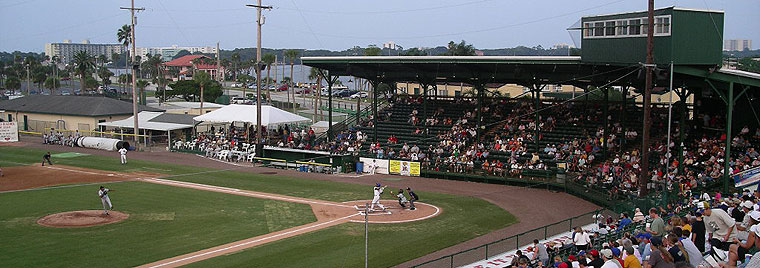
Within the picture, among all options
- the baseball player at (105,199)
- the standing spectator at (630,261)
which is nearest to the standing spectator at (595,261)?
the standing spectator at (630,261)

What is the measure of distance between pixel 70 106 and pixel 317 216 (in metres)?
44.2

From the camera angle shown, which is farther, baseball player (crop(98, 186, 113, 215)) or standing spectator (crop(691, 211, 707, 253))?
baseball player (crop(98, 186, 113, 215))

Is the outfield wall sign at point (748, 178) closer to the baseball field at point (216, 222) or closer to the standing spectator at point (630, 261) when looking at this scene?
the baseball field at point (216, 222)

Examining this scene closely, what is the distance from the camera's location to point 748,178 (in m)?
27.7

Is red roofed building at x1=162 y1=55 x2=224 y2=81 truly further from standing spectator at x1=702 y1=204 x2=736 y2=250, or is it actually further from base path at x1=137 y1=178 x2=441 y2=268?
standing spectator at x1=702 y1=204 x2=736 y2=250

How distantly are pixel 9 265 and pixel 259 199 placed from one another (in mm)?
13719

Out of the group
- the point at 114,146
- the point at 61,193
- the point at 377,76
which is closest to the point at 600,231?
the point at 61,193

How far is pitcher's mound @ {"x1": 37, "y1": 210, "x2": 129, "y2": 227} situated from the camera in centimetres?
2664

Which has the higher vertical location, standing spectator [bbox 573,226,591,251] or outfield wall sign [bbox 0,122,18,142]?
outfield wall sign [bbox 0,122,18,142]

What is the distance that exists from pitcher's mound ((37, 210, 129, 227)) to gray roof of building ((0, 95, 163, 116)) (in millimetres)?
34650

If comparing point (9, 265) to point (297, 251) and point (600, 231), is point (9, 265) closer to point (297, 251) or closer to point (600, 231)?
point (297, 251)

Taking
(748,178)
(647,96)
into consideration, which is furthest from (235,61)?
(748,178)

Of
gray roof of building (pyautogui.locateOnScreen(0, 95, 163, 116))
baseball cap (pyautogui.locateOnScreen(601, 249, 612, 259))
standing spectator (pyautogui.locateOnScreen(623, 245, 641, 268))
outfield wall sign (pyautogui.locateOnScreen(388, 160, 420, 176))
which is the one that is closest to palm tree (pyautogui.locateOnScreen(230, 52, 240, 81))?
gray roof of building (pyautogui.locateOnScreen(0, 95, 163, 116))

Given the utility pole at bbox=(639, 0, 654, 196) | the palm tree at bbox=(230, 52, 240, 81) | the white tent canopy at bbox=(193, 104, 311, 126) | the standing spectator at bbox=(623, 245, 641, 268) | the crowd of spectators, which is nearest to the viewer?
the crowd of spectators
